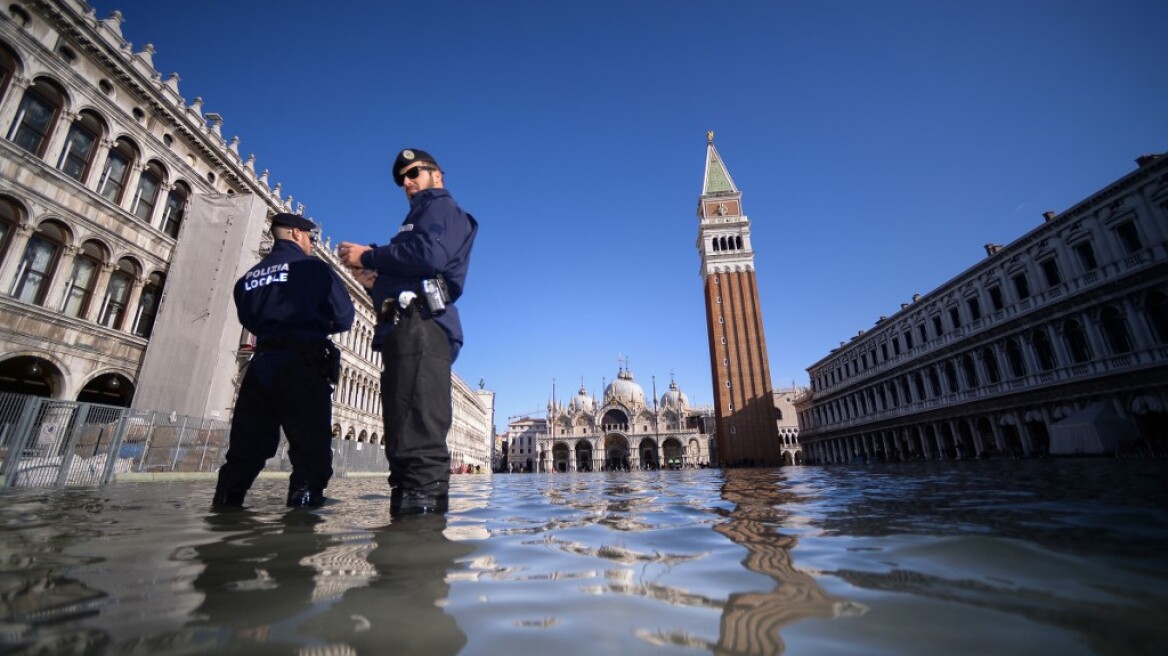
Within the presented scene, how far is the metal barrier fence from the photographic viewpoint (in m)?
6.70

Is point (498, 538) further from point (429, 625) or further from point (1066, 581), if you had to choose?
point (1066, 581)

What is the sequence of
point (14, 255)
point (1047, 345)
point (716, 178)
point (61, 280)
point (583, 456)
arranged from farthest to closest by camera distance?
1. point (583, 456)
2. point (716, 178)
3. point (1047, 345)
4. point (61, 280)
5. point (14, 255)

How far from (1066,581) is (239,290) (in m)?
4.50

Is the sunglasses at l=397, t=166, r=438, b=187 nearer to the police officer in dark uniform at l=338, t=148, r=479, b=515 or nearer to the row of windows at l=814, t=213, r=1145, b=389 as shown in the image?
the police officer in dark uniform at l=338, t=148, r=479, b=515

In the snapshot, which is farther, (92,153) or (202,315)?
(202,315)

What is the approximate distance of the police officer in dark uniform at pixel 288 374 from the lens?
347 cm

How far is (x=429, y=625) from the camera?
84 cm

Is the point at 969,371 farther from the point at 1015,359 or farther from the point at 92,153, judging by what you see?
the point at 92,153

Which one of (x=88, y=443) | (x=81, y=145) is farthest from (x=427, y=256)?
(x=81, y=145)

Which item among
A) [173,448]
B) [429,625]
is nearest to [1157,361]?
[429,625]

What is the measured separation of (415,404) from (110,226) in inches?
667

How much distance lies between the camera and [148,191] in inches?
609

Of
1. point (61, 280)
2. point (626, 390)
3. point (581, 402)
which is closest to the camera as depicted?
point (61, 280)

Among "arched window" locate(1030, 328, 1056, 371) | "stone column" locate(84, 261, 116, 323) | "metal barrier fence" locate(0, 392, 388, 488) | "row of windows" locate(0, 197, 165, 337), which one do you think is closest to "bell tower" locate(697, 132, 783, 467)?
"arched window" locate(1030, 328, 1056, 371)
